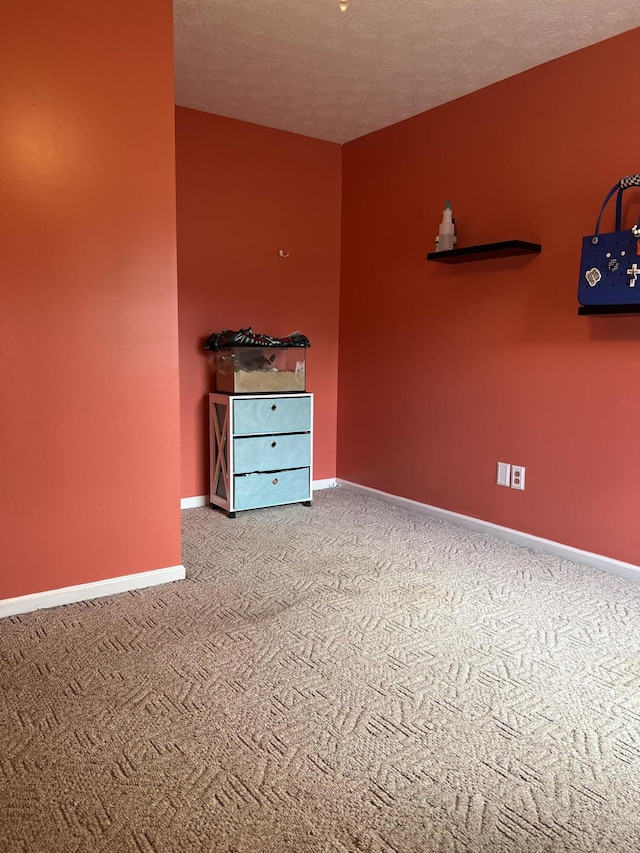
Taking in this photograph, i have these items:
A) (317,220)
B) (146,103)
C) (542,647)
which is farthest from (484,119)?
(542,647)

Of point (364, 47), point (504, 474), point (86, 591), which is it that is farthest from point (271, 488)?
point (364, 47)

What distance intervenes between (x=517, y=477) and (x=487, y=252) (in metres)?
1.14

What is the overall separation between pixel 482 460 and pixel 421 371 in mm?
681

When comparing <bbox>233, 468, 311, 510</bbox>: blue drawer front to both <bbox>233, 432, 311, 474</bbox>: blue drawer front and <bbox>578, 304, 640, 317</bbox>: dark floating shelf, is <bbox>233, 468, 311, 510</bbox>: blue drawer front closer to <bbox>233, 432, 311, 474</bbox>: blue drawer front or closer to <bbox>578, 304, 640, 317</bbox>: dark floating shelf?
<bbox>233, 432, 311, 474</bbox>: blue drawer front

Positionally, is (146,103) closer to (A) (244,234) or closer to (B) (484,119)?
(A) (244,234)

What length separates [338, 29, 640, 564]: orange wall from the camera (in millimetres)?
2777

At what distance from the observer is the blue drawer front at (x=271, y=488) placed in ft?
11.8

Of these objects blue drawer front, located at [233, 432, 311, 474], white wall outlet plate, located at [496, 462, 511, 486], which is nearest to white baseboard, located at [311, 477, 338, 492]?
blue drawer front, located at [233, 432, 311, 474]

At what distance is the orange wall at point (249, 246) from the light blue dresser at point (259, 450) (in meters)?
0.24

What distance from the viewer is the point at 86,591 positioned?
2.44 m

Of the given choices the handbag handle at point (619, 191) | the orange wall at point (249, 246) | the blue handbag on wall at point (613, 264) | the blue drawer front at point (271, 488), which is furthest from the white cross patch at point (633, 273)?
the orange wall at point (249, 246)

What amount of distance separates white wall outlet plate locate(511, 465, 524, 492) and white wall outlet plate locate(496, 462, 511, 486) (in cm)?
3

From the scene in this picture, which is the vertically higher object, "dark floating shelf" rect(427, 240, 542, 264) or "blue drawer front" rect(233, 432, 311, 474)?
"dark floating shelf" rect(427, 240, 542, 264)

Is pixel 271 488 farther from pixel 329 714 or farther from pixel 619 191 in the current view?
pixel 619 191
